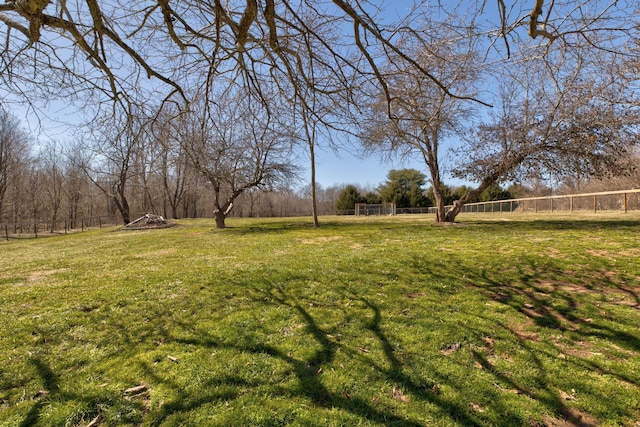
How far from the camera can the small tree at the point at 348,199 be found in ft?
139

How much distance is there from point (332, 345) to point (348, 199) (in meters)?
39.7

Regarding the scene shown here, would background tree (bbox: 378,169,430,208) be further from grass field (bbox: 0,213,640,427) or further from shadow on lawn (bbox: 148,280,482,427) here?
shadow on lawn (bbox: 148,280,482,427)

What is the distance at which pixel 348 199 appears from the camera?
140 ft

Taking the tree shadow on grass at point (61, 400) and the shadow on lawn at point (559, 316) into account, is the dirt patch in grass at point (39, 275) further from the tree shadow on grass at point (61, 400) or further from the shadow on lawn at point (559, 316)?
the shadow on lawn at point (559, 316)

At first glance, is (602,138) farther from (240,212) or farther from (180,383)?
(240,212)

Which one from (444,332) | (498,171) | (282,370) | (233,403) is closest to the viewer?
(233,403)

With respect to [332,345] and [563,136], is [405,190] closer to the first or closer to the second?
[563,136]

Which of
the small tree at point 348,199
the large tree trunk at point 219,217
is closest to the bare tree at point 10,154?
the large tree trunk at point 219,217

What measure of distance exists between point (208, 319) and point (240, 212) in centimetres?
4260

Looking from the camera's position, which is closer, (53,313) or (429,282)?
(53,313)

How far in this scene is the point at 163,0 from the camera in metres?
2.72

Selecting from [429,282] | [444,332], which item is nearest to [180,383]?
[444,332]

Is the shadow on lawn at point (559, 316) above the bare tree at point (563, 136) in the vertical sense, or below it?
below

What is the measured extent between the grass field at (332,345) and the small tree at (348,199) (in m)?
35.8
